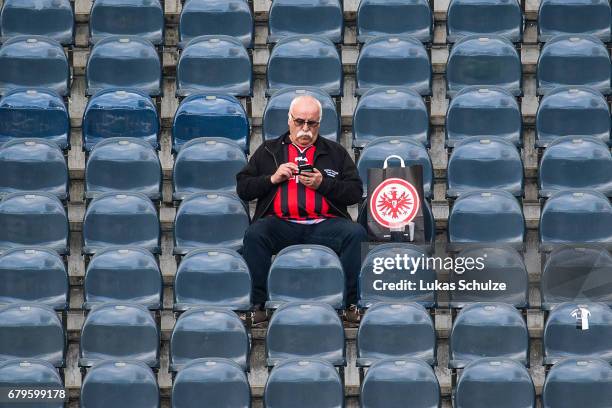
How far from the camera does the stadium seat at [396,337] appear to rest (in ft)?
32.7

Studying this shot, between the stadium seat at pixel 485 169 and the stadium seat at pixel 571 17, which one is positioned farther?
the stadium seat at pixel 571 17

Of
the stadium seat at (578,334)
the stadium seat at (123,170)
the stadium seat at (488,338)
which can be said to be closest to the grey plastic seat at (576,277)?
the stadium seat at (578,334)

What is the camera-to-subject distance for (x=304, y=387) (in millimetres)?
9508

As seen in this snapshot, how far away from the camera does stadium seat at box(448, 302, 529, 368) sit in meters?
9.98

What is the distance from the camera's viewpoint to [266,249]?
10.4m

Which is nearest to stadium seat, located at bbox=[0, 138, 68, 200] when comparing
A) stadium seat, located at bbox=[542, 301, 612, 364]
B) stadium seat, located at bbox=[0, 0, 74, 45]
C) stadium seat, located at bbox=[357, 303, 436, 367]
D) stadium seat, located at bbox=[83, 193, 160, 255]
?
stadium seat, located at bbox=[83, 193, 160, 255]

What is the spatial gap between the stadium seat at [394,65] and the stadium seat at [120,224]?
185 cm

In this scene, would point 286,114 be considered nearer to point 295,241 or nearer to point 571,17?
point 295,241

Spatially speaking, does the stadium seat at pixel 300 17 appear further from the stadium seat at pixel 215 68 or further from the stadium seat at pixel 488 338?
the stadium seat at pixel 488 338

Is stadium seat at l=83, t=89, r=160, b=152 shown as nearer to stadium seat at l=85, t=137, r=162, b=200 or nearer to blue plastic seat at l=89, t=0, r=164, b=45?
stadium seat at l=85, t=137, r=162, b=200

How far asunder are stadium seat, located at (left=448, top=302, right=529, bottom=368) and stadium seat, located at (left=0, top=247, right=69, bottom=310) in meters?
2.19

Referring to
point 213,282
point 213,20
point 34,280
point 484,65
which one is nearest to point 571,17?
point 484,65

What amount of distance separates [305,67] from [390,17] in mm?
789

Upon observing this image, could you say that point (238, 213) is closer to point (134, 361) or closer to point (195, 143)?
point (195, 143)
